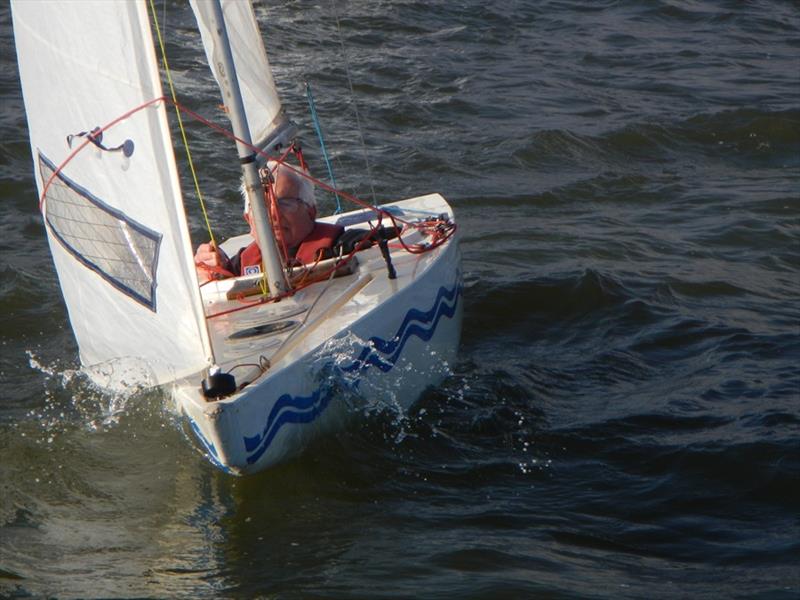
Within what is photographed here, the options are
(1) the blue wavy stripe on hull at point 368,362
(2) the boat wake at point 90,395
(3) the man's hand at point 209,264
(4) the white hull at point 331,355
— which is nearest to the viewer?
(4) the white hull at point 331,355

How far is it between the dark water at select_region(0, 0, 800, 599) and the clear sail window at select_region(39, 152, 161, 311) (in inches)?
32.7

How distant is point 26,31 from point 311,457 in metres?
2.18

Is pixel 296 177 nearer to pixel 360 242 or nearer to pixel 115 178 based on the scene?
Answer: pixel 360 242

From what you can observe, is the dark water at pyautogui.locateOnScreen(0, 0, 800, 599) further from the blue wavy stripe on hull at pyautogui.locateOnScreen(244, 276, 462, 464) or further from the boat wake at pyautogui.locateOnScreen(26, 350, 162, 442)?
the blue wavy stripe on hull at pyautogui.locateOnScreen(244, 276, 462, 464)

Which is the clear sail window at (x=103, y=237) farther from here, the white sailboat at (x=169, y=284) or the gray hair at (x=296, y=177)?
the gray hair at (x=296, y=177)

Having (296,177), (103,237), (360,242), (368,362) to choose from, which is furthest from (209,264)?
(103,237)

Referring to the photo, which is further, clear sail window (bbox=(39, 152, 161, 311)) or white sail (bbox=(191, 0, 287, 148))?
white sail (bbox=(191, 0, 287, 148))

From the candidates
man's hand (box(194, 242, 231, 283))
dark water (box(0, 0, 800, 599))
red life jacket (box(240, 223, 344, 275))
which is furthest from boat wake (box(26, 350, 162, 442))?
red life jacket (box(240, 223, 344, 275))

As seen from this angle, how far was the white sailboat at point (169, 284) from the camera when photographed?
503 centimetres

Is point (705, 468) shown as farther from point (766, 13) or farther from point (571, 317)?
point (766, 13)

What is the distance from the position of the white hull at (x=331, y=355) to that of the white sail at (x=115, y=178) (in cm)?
32

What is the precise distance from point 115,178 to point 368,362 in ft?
4.75

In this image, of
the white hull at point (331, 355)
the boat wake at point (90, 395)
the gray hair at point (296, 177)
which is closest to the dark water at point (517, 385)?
the boat wake at point (90, 395)

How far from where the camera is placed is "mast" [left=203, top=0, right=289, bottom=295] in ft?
18.8
